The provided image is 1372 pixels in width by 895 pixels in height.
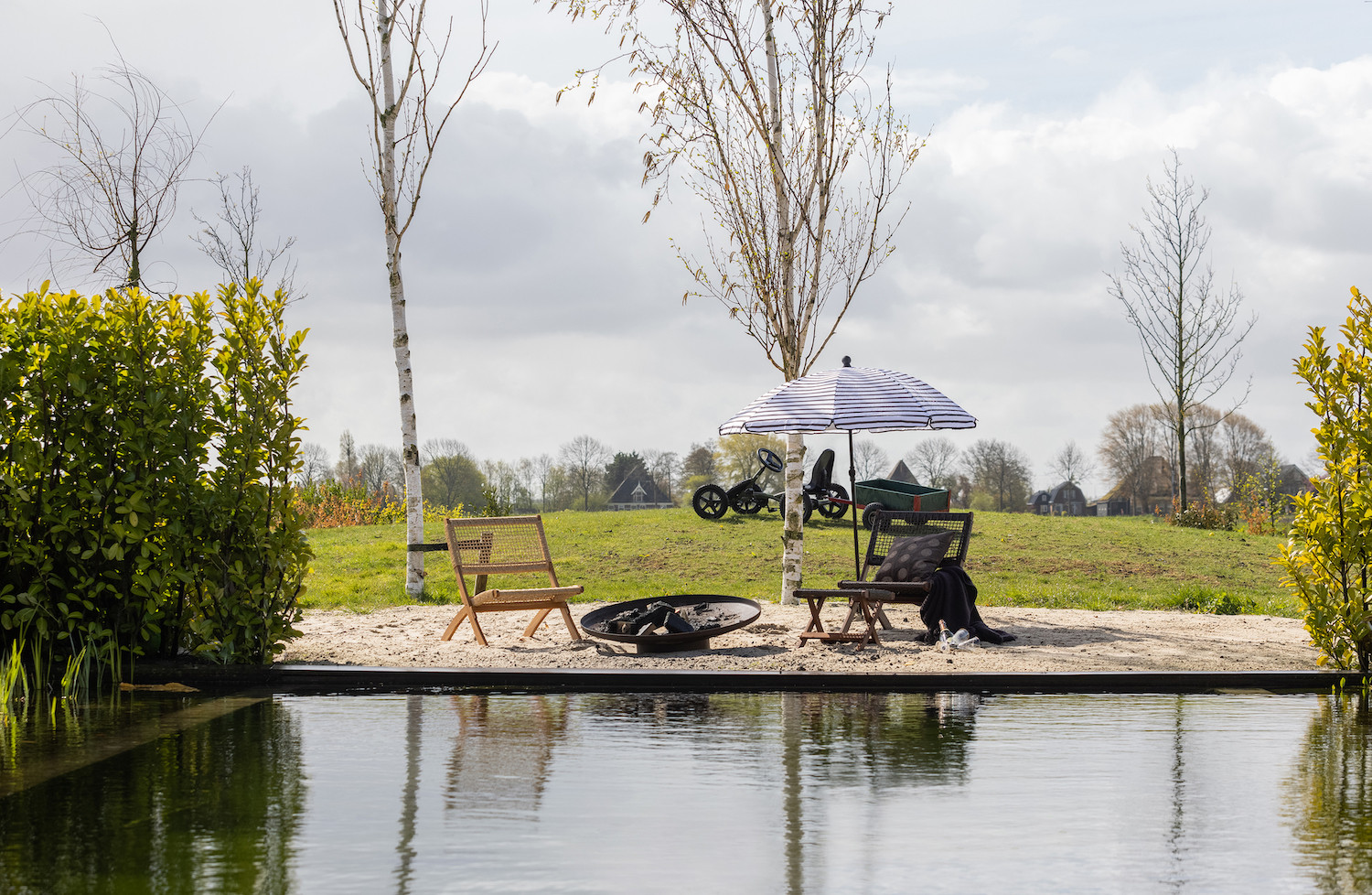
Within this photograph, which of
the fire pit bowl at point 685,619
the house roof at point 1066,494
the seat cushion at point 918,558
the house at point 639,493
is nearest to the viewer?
the fire pit bowl at point 685,619

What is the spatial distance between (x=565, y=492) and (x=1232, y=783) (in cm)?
4974

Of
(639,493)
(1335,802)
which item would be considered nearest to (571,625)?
(1335,802)

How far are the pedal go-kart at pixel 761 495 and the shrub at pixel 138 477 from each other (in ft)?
44.1

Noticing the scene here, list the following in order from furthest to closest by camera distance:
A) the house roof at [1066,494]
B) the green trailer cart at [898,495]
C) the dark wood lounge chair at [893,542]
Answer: the house roof at [1066,494], the green trailer cart at [898,495], the dark wood lounge chair at [893,542]

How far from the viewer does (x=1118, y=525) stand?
22938 mm

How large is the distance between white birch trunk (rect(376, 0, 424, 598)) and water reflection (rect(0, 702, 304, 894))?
8.18 meters

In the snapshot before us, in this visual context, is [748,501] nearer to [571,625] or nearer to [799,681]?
[571,625]

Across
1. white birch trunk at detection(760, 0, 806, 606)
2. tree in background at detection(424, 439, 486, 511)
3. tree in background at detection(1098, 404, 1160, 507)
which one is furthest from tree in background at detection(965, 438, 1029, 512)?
white birch trunk at detection(760, 0, 806, 606)

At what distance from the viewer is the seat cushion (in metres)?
9.51

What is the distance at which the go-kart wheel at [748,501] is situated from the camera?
70.8 feet

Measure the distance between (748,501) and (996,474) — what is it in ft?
126

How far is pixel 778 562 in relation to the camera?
16.6m

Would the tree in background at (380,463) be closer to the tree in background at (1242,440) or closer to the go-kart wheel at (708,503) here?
the go-kart wheel at (708,503)

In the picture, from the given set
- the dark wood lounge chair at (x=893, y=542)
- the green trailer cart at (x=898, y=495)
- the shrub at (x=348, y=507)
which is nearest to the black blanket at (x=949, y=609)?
the dark wood lounge chair at (x=893, y=542)
